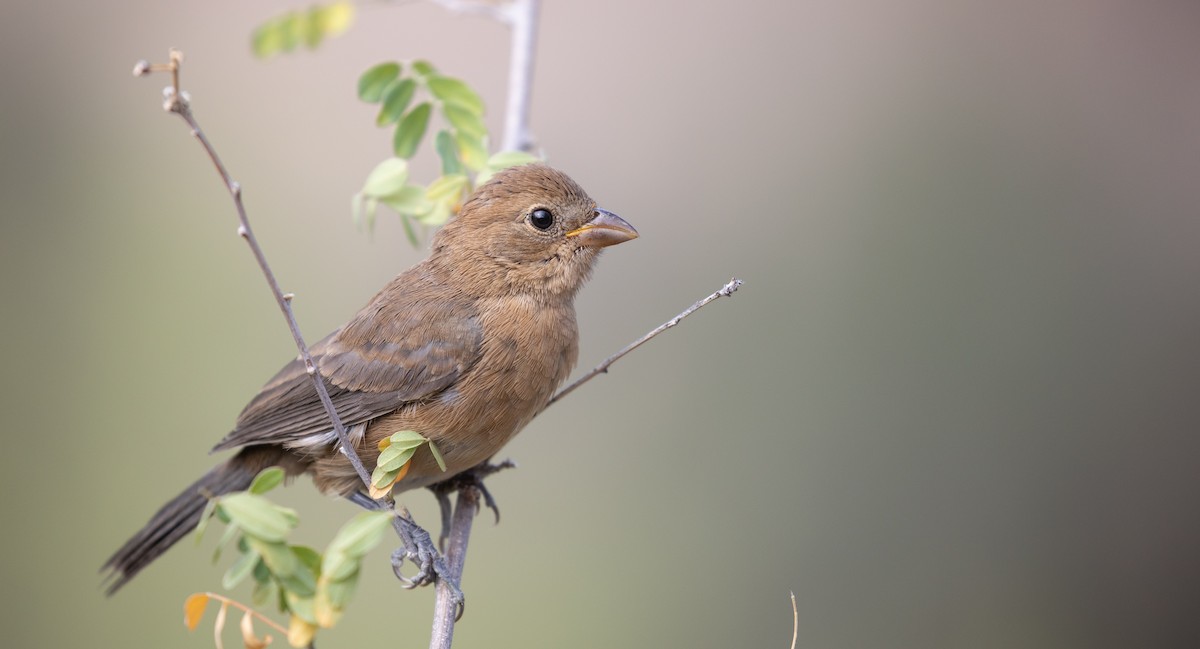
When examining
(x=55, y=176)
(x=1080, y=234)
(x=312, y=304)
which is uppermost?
(x=55, y=176)

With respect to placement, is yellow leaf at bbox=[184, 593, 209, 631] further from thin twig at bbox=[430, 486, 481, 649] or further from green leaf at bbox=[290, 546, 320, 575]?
thin twig at bbox=[430, 486, 481, 649]

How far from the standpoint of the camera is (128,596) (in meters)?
5.78

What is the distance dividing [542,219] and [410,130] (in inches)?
21.9

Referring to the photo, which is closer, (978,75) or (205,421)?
(205,421)

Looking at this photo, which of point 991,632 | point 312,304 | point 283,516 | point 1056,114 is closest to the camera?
point 283,516

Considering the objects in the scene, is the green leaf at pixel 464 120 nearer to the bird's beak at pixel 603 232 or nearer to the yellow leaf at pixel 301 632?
the bird's beak at pixel 603 232

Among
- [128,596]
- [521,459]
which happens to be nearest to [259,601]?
[521,459]

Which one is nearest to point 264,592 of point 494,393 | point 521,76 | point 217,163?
point 217,163

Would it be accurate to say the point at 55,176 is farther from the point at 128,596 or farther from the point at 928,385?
the point at 928,385

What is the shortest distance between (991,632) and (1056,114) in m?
3.41

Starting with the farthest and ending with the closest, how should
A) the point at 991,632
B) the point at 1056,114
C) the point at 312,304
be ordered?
1. the point at 1056,114
2. the point at 312,304
3. the point at 991,632

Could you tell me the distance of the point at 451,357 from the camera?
3.35 metres

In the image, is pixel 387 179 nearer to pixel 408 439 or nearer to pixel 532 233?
pixel 532 233

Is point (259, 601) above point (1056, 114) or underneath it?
underneath
